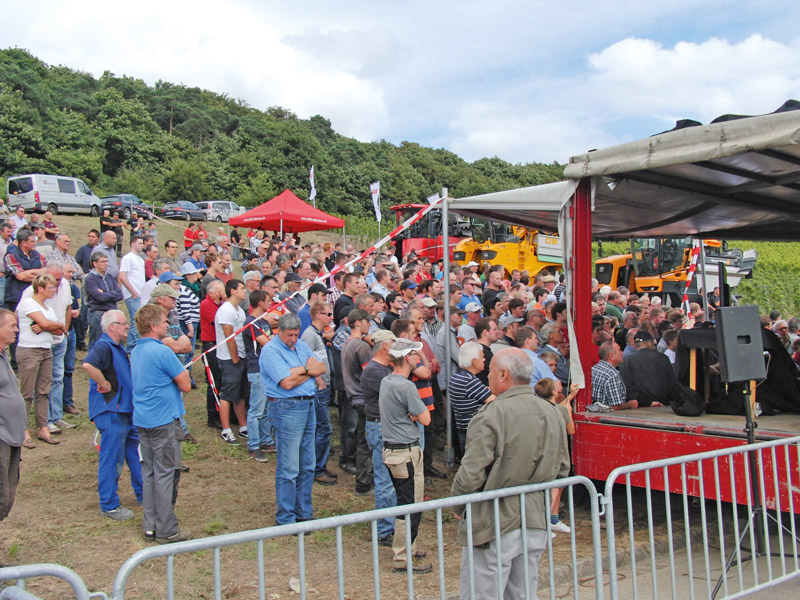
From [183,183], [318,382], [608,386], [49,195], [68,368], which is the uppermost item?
[183,183]

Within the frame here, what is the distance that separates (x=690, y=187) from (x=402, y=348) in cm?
395

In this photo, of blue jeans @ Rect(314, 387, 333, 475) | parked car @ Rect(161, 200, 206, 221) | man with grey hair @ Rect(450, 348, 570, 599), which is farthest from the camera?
parked car @ Rect(161, 200, 206, 221)

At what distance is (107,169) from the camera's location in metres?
50.2

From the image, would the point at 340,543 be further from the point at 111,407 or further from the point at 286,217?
the point at 286,217

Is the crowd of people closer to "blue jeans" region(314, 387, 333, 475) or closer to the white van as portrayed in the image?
"blue jeans" region(314, 387, 333, 475)

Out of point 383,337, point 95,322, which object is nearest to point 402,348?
point 383,337

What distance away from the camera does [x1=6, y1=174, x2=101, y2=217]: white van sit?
3122cm

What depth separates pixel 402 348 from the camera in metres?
5.31

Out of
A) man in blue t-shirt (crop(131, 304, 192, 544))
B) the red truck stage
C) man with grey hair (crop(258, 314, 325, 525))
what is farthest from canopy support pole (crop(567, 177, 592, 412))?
man in blue t-shirt (crop(131, 304, 192, 544))

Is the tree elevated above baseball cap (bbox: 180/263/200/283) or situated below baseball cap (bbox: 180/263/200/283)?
above

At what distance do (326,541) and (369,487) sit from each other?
4.29ft

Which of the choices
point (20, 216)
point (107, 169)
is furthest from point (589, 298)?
point (107, 169)

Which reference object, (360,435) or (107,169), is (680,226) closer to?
(360,435)

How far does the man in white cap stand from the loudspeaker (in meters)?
2.24
